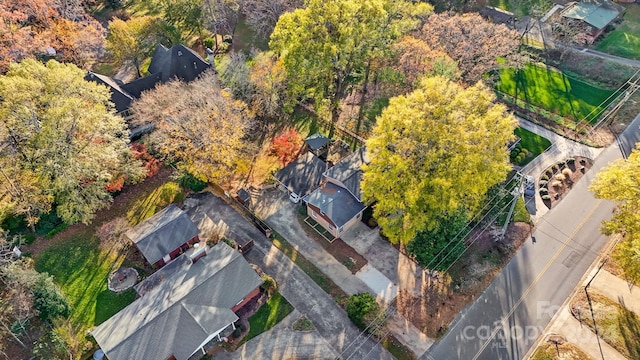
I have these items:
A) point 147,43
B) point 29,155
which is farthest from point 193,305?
point 147,43

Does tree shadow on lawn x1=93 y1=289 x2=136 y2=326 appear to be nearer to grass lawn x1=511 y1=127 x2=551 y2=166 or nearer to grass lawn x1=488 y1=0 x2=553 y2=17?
grass lawn x1=511 y1=127 x2=551 y2=166

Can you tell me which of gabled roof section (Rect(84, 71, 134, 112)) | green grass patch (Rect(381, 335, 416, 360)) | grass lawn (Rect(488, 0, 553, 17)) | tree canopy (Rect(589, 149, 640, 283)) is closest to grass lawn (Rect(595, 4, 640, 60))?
grass lawn (Rect(488, 0, 553, 17))

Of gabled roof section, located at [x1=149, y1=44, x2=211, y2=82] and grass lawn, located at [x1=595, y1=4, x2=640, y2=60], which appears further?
grass lawn, located at [x1=595, y1=4, x2=640, y2=60]

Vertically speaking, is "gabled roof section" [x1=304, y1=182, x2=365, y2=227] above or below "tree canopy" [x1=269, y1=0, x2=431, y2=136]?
below

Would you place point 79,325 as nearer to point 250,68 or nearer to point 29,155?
point 29,155

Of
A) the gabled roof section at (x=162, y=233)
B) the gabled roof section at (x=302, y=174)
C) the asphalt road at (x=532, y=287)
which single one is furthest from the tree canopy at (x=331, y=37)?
the asphalt road at (x=532, y=287)

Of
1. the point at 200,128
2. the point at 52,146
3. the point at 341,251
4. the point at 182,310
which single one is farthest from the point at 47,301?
the point at 341,251

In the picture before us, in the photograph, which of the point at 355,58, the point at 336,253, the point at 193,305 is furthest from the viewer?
the point at 355,58

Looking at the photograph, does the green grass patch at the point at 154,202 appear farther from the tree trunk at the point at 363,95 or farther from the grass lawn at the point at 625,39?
the grass lawn at the point at 625,39

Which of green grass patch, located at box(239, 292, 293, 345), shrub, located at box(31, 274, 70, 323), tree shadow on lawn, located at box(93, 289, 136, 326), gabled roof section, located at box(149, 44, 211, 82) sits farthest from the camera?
gabled roof section, located at box(149, 44, 211, 82)
